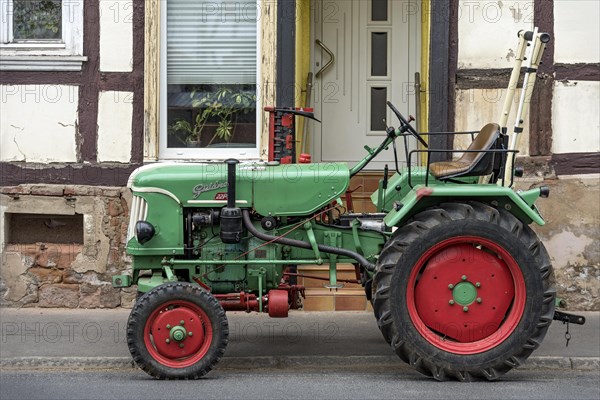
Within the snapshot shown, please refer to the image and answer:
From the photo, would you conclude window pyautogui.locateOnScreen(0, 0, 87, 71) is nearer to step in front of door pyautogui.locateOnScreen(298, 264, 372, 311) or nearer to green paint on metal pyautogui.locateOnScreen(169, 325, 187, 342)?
step in front of door pyautogui.locateOnScreen(298, 264, 372, 311)

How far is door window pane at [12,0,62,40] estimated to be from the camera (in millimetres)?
10516

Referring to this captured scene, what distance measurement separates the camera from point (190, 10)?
10531 mm

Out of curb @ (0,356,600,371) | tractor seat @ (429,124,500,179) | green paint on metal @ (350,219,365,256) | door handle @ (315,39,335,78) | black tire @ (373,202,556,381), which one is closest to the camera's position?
black tire @ (373,202,556,381)

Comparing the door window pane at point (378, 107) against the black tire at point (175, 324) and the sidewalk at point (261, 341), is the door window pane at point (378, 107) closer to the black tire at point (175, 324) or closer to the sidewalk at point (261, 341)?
the sidewalk at point (261, 341)

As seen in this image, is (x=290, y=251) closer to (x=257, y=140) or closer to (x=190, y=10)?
(x=257, y=140)

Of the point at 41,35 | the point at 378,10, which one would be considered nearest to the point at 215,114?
the point at 41,35

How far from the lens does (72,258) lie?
406 inches

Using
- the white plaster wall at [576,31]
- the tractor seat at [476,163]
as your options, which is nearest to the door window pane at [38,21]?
the tractor seat at [476,163]

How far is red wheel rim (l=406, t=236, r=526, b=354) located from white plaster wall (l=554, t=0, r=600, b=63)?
3650 millimetres

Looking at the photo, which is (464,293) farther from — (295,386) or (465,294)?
(295,386)

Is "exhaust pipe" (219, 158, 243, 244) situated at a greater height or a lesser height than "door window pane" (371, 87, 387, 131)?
lesser

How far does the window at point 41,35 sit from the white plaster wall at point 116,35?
0.77 ft

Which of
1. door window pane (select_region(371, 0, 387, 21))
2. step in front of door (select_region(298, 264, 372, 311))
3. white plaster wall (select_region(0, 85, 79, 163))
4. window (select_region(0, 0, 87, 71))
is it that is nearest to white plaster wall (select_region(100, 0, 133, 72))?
window (select_region(0, 0, 87, 71))

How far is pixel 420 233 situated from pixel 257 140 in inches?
141
